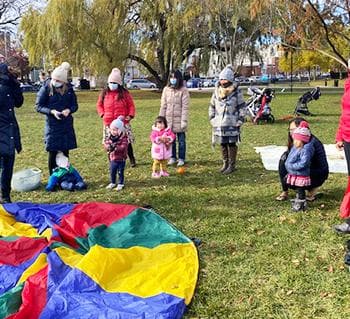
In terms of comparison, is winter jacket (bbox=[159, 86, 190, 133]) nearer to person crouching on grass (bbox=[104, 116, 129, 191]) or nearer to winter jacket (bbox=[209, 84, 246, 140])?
winter jacket (bbox=[209, 84, 246, 140])

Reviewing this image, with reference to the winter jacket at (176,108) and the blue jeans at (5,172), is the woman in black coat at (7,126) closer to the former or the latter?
the blue jeans at (5,172)

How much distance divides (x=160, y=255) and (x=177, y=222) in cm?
116

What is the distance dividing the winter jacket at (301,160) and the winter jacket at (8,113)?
133 inches

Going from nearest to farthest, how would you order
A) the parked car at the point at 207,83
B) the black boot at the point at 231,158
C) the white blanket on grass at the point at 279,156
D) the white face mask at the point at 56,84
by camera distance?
1. the white face mask at the point at 56,84
2. the black boot at the point at 231,158
3. the white blanket on grass at the point at 279,156
4. the parked car at the point at 207,83

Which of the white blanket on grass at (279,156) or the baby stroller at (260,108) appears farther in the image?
the baby stroller at (260,108)

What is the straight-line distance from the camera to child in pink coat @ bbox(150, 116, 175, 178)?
23.4 feet

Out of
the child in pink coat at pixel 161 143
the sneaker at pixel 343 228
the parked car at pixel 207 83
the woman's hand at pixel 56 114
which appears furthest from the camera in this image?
the parked car at pixel 207 83

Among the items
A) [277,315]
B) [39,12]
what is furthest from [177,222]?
[39,12]

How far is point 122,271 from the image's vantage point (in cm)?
360

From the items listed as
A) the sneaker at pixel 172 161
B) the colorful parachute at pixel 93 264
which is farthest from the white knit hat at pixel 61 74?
the sneaker at pixel 172 161

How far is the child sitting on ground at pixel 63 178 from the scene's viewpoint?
Answer: 6.53m

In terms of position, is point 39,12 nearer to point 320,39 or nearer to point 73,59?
point 73,59

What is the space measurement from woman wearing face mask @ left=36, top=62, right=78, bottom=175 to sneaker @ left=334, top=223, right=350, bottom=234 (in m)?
3.81

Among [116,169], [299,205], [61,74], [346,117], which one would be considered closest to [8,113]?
[61,74]
